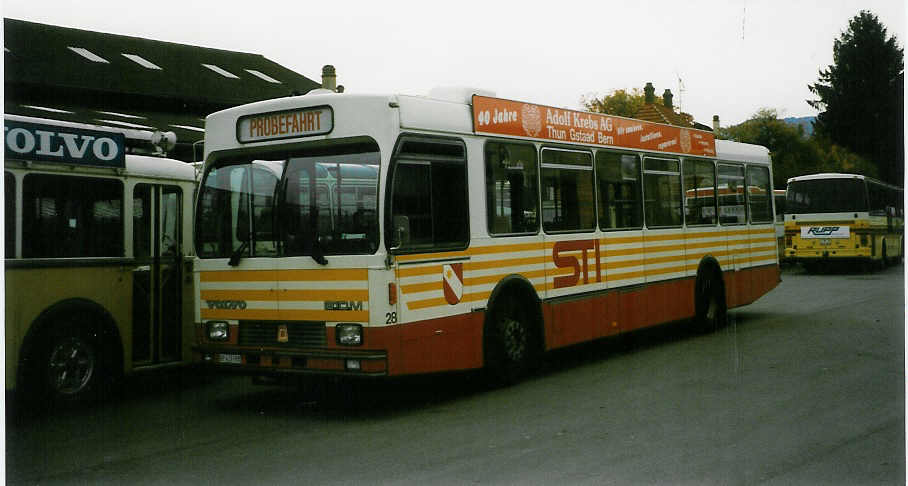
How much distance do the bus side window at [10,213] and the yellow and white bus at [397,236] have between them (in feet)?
5.12

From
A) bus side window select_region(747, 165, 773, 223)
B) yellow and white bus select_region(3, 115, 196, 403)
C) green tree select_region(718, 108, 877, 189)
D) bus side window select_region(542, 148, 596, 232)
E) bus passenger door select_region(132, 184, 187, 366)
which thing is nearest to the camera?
yellow and white bus select_region(3, 115, 196, 403)

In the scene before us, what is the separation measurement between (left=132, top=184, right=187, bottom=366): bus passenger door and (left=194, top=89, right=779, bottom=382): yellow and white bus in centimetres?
91

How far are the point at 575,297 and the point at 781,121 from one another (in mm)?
4655

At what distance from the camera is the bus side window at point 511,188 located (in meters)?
9.56

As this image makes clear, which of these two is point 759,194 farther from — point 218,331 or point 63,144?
point 63,144

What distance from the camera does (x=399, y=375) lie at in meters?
8.26

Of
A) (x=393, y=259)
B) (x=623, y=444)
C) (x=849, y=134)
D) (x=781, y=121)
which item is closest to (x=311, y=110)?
(x=393, y=259)

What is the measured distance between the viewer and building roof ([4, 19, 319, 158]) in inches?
360

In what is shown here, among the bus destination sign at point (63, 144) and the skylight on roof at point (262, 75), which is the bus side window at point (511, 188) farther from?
the skylight on roof at point (262, 75)

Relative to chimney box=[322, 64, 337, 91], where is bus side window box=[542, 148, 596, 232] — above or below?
below

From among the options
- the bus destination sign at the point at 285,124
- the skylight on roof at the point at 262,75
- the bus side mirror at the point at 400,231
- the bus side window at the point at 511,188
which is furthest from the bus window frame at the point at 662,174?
the skylight on roof at the point at 262,75

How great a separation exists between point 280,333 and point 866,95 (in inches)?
239

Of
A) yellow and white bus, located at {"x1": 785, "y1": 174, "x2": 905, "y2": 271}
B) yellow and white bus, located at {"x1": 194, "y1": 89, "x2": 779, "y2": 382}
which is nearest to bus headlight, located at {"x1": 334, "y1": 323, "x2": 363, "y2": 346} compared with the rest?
yellow and white bus, located at {"x1": 194, "y1": 89, "x2": 779, "y2": 382}

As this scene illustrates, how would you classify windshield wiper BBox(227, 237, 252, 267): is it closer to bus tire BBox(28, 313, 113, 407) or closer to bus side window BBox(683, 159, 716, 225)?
bus tire BBox(28, 313, 113, 407)
